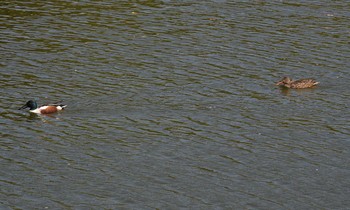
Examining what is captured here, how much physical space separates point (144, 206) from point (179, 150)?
4903 mm

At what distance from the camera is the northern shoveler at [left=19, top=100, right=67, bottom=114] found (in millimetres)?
32625

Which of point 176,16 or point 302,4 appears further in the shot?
point 302,4

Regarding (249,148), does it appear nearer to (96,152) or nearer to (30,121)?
(96,152)

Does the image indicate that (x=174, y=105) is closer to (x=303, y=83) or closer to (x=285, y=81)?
(x=285, y=81)

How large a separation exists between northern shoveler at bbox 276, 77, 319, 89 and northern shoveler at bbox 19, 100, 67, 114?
909 centimetres

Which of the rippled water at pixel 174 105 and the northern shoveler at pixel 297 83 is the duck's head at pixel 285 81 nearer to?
the northern shoveler at pixel 297 83

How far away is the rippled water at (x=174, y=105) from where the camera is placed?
1020 inches

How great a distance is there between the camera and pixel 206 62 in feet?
130

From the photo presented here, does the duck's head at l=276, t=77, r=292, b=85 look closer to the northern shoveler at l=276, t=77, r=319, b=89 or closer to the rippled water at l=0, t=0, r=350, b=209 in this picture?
the northern shoveler at l=276, t=77, r=319, b=89

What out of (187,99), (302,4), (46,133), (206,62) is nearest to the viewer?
(46,133)

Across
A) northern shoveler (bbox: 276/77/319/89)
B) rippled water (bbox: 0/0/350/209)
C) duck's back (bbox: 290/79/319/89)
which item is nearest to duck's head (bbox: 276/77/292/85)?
northern shoveler (bbox: 276/77/319/89)

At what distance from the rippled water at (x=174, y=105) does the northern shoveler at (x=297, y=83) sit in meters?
0.34

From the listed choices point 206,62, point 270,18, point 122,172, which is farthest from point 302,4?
point 122,172

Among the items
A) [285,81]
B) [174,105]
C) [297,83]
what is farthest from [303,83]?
[174,105]
